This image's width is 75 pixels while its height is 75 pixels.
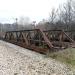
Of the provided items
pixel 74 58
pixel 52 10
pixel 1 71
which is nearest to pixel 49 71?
pixel 1 71

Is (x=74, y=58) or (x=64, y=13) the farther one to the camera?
(x=64, y=13)

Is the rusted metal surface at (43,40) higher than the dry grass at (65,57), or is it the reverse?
the rusted metal surface at (43,40)

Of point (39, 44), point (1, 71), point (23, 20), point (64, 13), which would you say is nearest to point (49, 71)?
point (1, 71)

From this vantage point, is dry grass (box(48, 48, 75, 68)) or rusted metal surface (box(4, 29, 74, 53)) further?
rusted metal surface (box(4, 29, 74, 53))

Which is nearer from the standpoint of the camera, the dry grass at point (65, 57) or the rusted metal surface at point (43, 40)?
the dry grass at point (65, 57)

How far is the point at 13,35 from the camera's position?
23422 mm

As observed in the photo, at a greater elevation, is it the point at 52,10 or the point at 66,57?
the point at 52,10

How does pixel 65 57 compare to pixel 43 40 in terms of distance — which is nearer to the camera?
pixel 65 57

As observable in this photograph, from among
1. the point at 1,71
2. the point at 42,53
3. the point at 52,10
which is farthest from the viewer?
the point at 52,10

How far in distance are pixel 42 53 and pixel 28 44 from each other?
11.6ft

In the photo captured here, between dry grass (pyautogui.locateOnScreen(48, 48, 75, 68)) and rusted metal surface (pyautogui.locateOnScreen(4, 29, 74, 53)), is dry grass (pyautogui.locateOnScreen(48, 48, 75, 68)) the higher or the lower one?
the lower one

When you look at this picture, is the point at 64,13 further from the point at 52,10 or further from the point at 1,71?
the point at 1,71

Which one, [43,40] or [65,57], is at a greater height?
[43,40]

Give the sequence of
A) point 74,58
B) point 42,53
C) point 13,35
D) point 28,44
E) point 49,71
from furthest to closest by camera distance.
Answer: point 13,35
point 28,44
point 42,53
point 74,58
point 49,71
